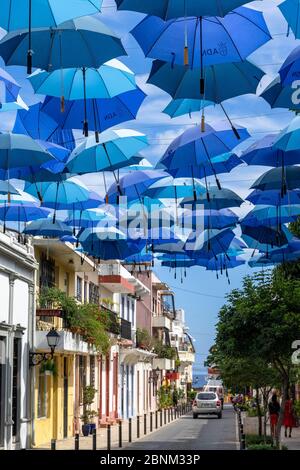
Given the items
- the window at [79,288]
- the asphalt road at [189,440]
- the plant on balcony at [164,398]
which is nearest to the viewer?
the asphalt road at [189,440]

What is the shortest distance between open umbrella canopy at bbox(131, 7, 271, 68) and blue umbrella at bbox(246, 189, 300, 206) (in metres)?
5.95

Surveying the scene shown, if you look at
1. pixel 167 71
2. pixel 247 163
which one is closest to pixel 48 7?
pixel 167 71

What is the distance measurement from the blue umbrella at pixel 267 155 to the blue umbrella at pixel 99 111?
→ 2309 millimetres

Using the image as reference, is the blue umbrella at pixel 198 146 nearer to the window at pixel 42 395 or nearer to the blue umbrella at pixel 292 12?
the blue umbrella at pixel 292 12

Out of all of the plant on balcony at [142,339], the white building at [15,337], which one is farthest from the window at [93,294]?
the white building at [15,337]

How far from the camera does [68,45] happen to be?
1088 centimetres

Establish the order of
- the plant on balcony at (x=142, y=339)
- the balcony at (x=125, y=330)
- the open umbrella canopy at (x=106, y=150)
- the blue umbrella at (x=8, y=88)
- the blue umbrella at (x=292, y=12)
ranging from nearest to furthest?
the blue umbrella at (x=292, y=12)
the blue umbrella at (x=8, y=88)
the open umbrella canopy at (x=106, y=150)
the balcony at (x=125, y=330)
the plant on balcony at (x=142, y=339)

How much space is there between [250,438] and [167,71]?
15563 mm

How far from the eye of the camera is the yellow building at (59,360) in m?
27.1

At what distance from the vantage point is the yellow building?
1066 inches

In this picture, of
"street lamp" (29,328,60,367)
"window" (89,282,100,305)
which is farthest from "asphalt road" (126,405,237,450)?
"window" (89,282,100,305)

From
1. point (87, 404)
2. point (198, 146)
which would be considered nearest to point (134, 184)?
point (198, 146)

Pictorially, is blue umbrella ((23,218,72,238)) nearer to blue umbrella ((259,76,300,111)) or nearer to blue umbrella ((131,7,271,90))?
blue umbrella ((259,76,300,111))

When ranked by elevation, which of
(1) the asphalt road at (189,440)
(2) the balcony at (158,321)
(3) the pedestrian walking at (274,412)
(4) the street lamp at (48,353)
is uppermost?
(2) the balcony at (158,321)
